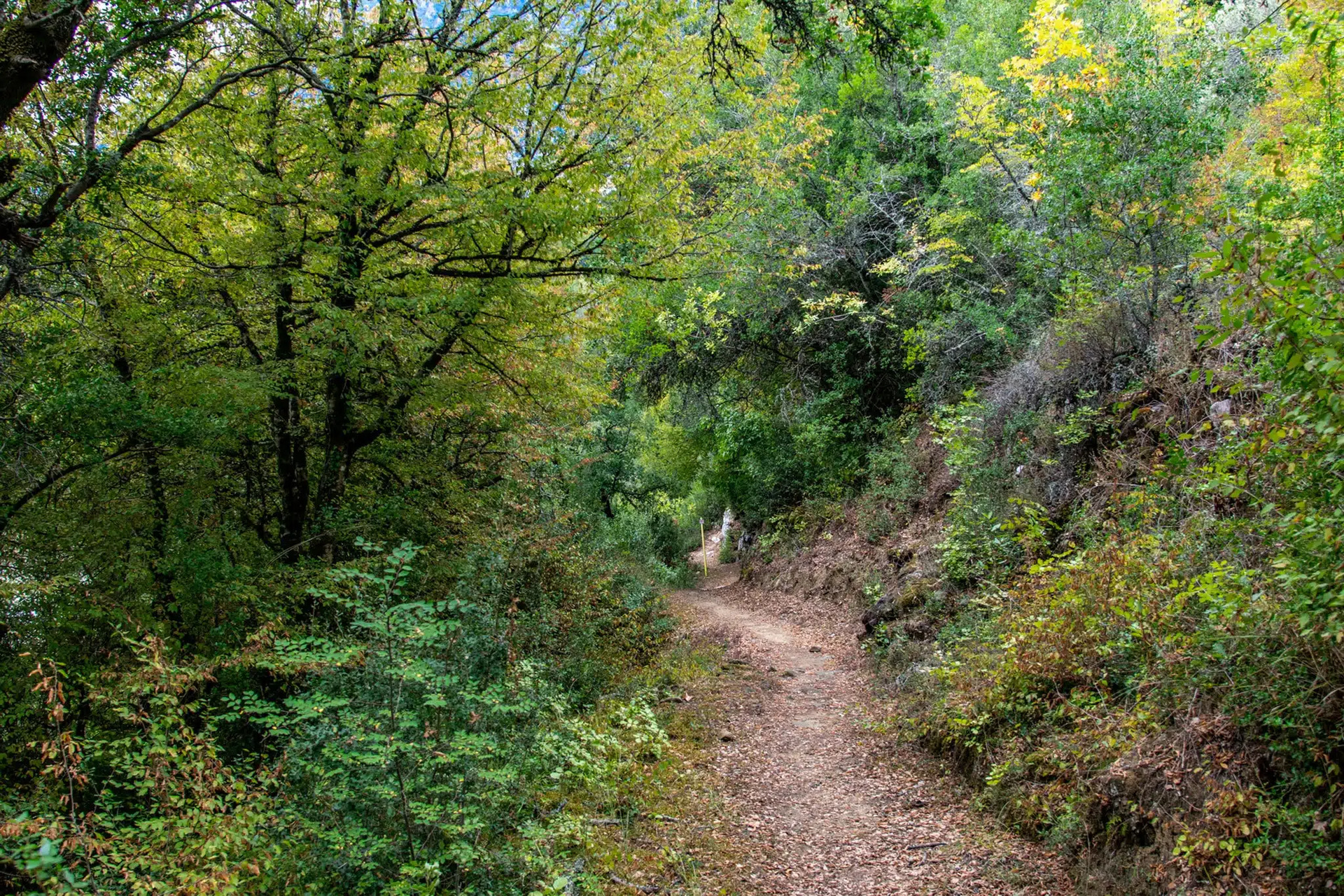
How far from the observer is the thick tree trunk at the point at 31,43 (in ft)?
10.5

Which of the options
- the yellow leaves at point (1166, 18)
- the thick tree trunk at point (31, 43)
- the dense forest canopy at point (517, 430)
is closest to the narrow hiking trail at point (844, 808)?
the dense forest canopy at point (517, 430)

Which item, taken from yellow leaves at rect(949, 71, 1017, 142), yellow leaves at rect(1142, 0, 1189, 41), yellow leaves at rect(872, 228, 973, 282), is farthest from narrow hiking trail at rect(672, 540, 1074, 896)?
yellow leaves at rect(1142, 0, 1189, 41)

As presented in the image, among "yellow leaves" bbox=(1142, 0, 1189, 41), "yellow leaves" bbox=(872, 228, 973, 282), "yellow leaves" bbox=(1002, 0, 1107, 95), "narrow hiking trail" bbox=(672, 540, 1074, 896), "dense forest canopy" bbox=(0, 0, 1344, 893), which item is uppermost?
"yellow leaves" bbox=(1142, 0, 1189, 41)

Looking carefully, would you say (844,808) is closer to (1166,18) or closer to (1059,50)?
(1059,50)

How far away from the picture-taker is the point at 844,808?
229 inches

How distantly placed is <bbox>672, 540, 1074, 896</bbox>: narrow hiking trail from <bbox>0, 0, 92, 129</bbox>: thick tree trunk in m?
6.42

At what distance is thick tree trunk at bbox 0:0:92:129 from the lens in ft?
10.5

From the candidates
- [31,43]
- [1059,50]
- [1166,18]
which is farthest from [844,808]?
[1166,18]

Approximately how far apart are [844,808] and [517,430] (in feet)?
22.0

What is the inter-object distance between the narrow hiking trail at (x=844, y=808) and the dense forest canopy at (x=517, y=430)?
395 millimetres

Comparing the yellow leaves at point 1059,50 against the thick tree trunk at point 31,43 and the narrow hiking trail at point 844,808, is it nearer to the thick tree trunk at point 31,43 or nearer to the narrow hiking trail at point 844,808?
the narrow hiking trail at point 844,808

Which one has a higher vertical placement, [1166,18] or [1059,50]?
[1166,18]

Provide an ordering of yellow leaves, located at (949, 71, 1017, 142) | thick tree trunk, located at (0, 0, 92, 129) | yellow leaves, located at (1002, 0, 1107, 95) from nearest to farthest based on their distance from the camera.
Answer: thick tree trunk, located at (0, 0, 92, 129), yellow leaves, located at (1002, 0, 1107, 95), yellow leaves, located at (949, 71, 1017, 142)

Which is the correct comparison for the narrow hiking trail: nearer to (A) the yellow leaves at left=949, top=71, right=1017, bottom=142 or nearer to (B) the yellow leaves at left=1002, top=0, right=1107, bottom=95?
(B) the yellow leaves at left=1002, top=0, right=1107, bottom=95
